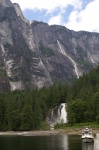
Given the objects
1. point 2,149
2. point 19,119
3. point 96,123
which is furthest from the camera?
point 19,119

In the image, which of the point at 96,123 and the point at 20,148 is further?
the point at 96,123

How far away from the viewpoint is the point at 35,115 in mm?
193500

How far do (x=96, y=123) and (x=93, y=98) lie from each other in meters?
20.7

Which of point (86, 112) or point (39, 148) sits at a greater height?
point (86, 112)

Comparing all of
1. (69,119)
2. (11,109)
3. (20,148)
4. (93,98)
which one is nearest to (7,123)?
(11,109)

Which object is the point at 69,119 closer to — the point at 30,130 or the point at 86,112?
the point at 86,112

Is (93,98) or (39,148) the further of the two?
(93,98)

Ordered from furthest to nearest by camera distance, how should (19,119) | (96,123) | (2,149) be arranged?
(19,119), (96,123), (2,149)

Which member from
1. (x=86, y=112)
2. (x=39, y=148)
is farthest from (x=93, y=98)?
(x=39, y=148)

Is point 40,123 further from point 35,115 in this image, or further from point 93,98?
point 93,98

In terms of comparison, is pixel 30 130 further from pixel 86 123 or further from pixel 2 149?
pixel 2 149

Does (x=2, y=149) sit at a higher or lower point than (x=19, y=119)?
lower

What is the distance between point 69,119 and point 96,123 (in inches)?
796

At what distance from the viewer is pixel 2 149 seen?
92.0 m
